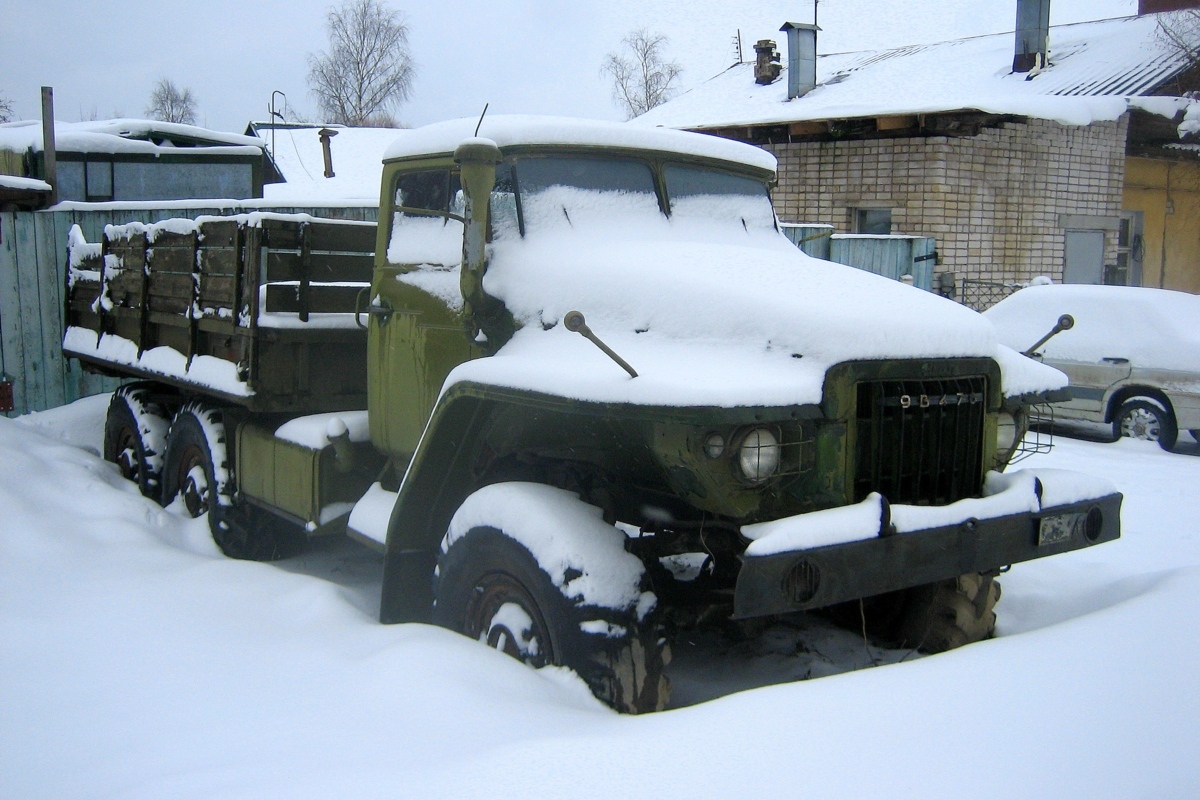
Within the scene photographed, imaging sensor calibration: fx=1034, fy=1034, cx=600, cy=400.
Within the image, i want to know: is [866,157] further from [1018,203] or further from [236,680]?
[236,680]

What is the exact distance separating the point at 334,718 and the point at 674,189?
255 cm

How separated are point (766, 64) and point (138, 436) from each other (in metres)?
17.3

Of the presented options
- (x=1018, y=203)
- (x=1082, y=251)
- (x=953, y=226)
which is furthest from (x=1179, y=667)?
(x=1082, y=251)

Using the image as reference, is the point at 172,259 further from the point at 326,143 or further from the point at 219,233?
the point at 326,143

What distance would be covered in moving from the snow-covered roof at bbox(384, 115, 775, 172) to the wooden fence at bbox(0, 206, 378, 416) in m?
5.41

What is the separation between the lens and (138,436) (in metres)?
6.66

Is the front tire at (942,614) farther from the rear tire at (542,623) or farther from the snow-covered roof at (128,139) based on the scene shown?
the snow-covered roof at (128,139)

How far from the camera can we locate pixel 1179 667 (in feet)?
10.2

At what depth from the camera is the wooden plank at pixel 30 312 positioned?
Result: 9320 millimetres

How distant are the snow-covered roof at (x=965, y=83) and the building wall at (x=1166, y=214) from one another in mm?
1699

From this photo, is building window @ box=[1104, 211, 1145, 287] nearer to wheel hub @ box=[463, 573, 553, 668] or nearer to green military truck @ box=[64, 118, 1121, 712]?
green military truck @ box=[64, 118, 1121, 712]

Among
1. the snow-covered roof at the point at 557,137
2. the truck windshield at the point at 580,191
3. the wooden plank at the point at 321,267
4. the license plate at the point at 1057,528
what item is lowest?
Result: the license plate at the point at 1057,528

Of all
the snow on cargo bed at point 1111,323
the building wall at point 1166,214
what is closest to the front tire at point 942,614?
the snow on cargo bed at point 1111,323

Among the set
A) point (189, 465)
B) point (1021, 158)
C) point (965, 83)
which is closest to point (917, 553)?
point (189, 465)
